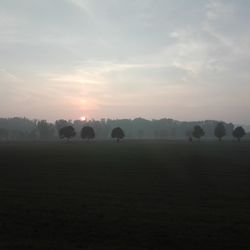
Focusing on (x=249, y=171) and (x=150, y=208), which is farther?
(x=249, y=171)

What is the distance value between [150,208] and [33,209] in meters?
6.47

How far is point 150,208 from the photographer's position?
24844mm

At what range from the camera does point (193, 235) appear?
60.7 feet

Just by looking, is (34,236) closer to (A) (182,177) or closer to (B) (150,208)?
(B) (150,208)

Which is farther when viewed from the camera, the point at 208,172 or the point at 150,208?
the point at 208,172

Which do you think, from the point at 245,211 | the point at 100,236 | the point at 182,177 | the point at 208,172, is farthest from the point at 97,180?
the point at 100,236

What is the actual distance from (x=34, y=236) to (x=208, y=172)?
31.4 m

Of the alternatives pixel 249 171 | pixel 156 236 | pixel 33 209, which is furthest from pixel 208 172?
pixel 156 236

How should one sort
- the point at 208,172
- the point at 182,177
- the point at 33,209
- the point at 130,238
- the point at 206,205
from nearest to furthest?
the point at 130,238 < the point at 33,209 < the point at 206,205 < the point at 182,177 < the point at 208,172

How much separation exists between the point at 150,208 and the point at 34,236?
8608 mm

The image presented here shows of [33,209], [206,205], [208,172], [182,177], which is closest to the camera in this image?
[33,209]

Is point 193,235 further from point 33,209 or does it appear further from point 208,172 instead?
point 208,172

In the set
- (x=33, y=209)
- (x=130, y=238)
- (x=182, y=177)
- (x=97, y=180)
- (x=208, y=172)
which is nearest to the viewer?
(x=130, y=238)

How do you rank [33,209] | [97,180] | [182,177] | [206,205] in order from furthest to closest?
[182,177] → [97,180] → [206,205] → [33,209]
